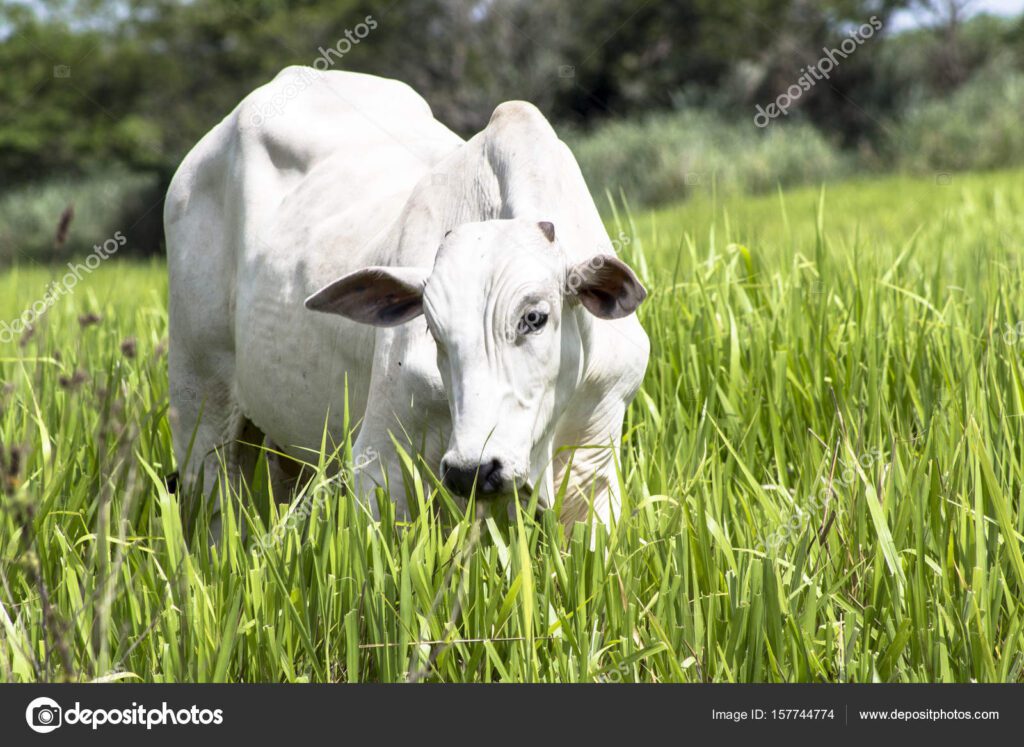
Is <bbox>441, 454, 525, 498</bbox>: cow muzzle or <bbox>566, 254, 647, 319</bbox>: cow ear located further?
<bbox>566, 254, 647, 319</bbox>: cow ear

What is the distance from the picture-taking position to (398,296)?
227cm

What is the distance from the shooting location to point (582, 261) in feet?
7.21

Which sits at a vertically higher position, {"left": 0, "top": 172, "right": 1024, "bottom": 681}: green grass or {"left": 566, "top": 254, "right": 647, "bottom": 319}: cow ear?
{"left": 566, "top": 254, "right": 647, "bottom": 319}: cow ear

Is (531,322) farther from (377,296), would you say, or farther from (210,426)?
(210,426)

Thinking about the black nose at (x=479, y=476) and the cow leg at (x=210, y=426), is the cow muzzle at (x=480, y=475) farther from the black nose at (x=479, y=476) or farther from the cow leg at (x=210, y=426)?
the cow leg at (x=210, y=426)

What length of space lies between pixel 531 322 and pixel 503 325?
65mm

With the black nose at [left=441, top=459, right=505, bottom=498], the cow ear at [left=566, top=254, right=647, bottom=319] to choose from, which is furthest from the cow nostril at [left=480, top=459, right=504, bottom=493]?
the cow ear at [left=566, top=254, right=647, bottom=319]

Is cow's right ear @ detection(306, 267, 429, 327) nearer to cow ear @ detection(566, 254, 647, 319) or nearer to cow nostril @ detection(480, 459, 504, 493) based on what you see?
cow ear @ detection(566, 254, 647, 319)

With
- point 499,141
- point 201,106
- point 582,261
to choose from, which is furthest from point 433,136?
point 201,106

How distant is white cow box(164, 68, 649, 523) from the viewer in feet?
6.63

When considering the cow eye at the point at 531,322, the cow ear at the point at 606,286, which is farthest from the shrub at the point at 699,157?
the cow eye at the point at 531,322
